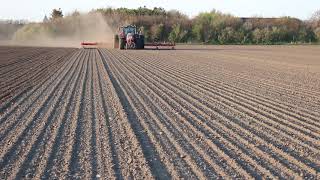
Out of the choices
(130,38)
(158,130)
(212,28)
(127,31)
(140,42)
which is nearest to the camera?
(158,130)

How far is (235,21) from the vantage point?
76062mm

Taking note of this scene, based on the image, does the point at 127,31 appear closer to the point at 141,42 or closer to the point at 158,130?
the point at 141,42

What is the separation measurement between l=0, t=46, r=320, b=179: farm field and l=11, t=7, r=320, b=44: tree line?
2118 inches

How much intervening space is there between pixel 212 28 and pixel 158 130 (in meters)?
66.2

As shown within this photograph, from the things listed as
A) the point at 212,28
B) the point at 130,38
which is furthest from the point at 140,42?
the point at 212,28

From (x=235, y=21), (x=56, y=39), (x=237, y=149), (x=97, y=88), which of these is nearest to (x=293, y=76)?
(x=97, y=88)

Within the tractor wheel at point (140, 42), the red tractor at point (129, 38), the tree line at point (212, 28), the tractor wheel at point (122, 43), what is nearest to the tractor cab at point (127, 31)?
the red tractor at point (129, 38)

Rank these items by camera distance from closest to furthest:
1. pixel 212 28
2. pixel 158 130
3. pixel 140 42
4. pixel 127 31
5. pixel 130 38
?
pixel 158 130
pixel 130 38
pixel 127 31
pixel 140 42
pixel 212 28

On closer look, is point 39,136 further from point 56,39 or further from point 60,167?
point 56,39

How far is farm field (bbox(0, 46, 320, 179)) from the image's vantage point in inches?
258

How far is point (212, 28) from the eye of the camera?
74.1 metres

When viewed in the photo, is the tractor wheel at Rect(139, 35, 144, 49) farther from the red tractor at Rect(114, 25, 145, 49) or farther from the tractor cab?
the tractor cab

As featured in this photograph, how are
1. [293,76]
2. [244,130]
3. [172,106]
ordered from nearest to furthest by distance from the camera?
[244,130] < [172,106] < [293,76]

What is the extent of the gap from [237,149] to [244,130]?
4.75 feet
